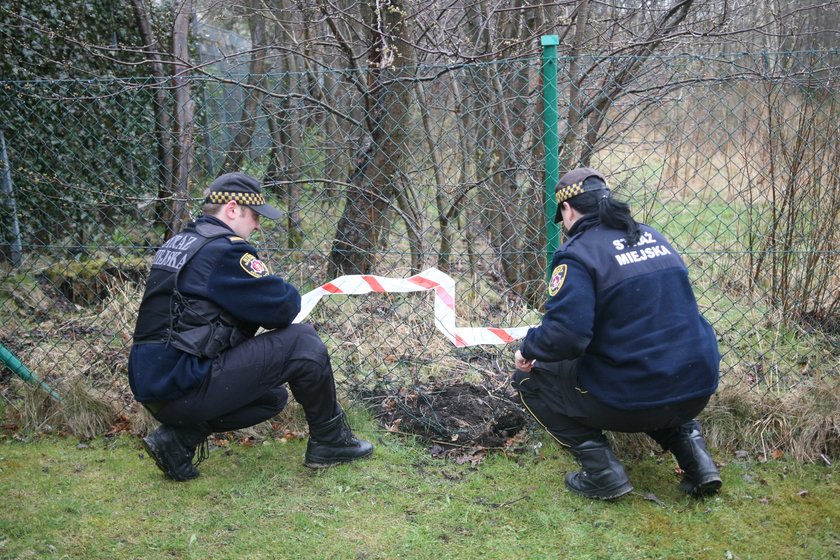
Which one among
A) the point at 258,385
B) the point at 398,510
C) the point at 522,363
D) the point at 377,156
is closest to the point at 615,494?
the point at 522,363

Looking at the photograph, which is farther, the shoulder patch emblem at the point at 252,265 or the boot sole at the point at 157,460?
the boot sole at the point at 157,460

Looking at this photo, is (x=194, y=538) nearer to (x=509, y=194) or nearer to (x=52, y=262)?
(x=509, y=194)

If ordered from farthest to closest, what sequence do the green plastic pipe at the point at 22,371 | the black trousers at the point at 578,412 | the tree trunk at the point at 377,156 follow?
the tree trunk at the point at 377,156, the green plastic pipe at the point at 22,371, the black trousers at the point at 578,412

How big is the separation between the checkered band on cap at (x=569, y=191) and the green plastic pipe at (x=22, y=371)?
312cm

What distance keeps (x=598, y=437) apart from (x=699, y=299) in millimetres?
2405

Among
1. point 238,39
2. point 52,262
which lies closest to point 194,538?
point 52,262

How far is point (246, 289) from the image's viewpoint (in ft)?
10.7

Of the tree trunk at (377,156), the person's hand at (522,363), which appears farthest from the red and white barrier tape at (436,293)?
the person's hand at (522,363)

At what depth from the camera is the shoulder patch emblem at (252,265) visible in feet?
10.7

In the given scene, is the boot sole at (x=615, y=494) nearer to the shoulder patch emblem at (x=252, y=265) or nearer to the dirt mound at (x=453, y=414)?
the dirt mound at (x=453, y=414)

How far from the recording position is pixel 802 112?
4.02 metres

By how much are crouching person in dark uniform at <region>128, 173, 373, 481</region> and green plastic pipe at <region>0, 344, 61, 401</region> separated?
3.77ft

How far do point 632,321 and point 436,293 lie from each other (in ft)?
4.73

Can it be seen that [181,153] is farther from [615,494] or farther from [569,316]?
[615,494]
